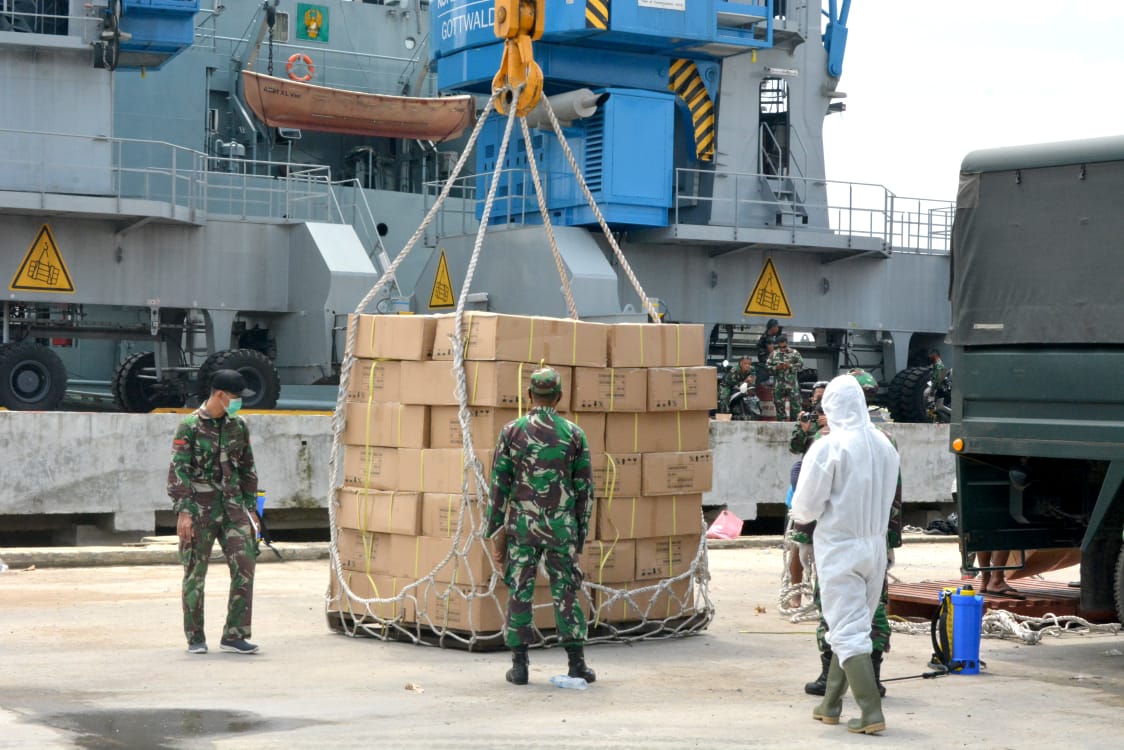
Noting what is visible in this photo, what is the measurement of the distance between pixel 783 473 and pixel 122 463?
286 inches

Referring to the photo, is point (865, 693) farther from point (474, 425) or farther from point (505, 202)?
point (505, 202)

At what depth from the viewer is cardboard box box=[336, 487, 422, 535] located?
8.79 meters

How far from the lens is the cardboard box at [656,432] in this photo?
914 centimetres

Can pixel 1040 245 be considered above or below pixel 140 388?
above

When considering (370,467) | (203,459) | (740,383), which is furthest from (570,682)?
(740,383)

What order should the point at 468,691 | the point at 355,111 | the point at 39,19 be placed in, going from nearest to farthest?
1. the point at 468,691
2. the point at 39,19
3. the point at 355,111

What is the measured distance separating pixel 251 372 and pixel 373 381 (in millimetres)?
9895

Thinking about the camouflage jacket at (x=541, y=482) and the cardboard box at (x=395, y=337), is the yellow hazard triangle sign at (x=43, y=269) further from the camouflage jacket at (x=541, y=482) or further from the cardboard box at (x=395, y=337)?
the camouflage jacket at (x=541, y=482)

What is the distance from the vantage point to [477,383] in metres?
8.60

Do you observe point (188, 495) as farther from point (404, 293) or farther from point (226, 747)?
point (404, 293)

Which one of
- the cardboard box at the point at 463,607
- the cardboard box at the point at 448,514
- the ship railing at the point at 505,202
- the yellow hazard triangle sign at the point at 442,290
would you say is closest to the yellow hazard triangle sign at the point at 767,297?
the ship railing at the point at 505,202

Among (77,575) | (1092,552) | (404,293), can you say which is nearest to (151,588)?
(77,575)

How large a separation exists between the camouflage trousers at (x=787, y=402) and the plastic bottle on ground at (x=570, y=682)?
1173 centimetres

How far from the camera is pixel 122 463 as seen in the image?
45.6 ft
